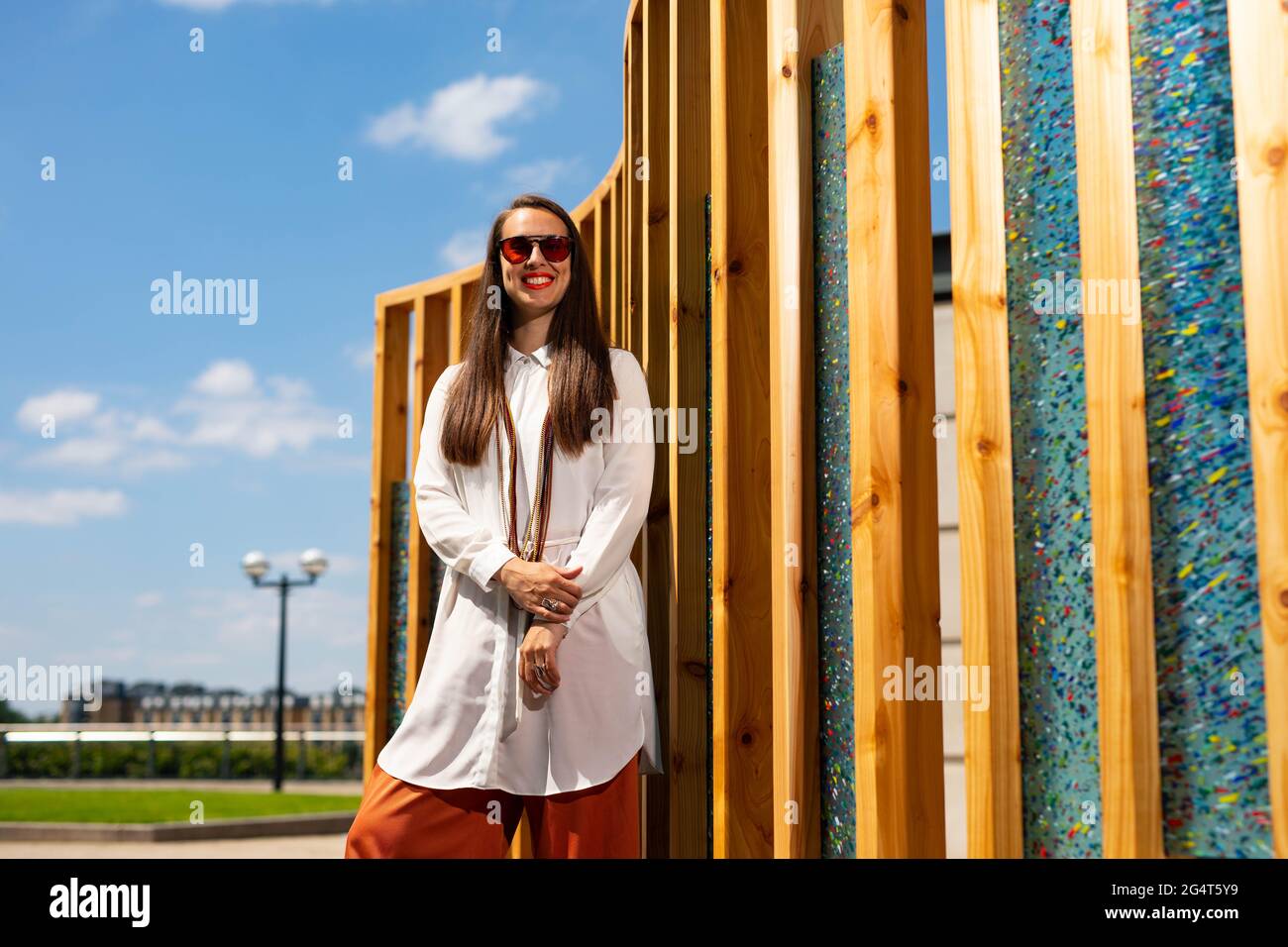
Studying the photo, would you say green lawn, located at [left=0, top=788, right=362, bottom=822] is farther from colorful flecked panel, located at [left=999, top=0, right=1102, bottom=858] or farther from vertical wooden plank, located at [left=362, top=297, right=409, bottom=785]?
colorful flecked panel, located at [left=999, top=0, right=1102, bottom=858]

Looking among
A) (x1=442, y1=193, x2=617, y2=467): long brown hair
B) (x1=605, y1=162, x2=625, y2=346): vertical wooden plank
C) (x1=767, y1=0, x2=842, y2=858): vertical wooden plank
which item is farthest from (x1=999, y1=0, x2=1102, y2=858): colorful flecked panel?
(x1=605, y1=162, x2=625, y2=346): vertical wooden plank

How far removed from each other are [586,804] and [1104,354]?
1521 millimetres

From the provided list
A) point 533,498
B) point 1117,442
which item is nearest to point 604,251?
point 533,498

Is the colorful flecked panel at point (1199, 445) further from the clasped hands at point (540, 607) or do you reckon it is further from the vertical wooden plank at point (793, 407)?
the clasped hands at point (540, 607)

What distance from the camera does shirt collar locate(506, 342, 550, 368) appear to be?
2977mm

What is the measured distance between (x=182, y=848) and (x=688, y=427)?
7.37 metres

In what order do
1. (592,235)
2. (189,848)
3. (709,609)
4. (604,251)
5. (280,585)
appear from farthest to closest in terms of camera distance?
(280,585), (189,848), (592,235), (604,251), (709,609)

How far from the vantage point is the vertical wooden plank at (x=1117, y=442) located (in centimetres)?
171

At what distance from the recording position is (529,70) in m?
4.58

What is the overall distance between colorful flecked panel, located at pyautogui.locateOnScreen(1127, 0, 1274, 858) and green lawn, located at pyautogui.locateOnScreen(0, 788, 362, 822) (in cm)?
919

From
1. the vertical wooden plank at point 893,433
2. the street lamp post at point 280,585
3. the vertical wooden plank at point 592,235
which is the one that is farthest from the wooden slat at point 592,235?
the street lamp post at point 280,585

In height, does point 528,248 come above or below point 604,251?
below

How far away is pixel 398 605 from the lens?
6391mm

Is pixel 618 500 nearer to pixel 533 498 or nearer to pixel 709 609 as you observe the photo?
pixel 533 498
